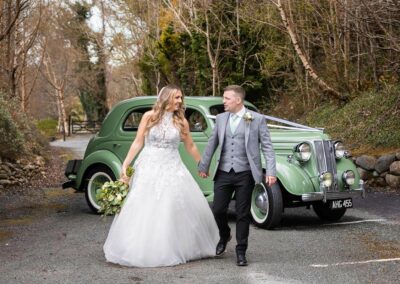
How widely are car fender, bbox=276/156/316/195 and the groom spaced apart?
228 cm

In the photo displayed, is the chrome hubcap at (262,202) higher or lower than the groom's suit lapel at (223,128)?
lower

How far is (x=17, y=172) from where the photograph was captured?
16312mm

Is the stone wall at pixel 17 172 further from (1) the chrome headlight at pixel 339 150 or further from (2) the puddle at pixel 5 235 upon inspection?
(1) the chrome headlight at pixel 339 150

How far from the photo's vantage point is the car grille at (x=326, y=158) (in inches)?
362

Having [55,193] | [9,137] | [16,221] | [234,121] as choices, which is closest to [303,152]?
[234,121]

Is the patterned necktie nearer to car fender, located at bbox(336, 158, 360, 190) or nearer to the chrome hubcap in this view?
the chrome hubcap

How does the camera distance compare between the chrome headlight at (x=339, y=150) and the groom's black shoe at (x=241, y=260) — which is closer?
the groom's black shoe at (x=241, y=260)

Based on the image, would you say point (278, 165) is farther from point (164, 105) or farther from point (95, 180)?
point (95, 180)

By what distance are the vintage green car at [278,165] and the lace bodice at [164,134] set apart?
2259 mm

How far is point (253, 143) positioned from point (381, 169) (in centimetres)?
774

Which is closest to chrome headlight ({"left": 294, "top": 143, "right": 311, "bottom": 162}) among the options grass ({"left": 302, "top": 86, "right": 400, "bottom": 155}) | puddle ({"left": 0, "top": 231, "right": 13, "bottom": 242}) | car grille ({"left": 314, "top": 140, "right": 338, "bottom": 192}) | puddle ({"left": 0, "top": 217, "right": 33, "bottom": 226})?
car grille ({"left": 314, "top": 140, "right": 338, "bottom": 192})

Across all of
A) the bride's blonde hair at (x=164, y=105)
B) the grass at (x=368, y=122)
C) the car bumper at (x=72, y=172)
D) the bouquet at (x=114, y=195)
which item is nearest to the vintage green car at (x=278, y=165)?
the car bumper at (x=72, y=172)

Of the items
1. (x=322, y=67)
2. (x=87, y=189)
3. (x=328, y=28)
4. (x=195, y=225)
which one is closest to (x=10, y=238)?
(x=87, y=189)

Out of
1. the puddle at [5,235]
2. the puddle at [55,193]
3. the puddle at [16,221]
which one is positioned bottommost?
the puddle at [55,193]
